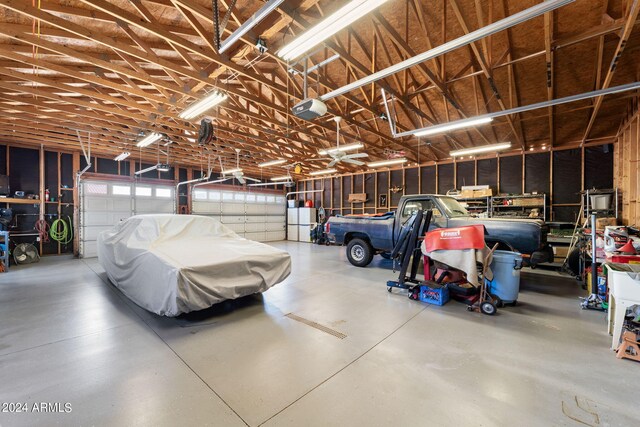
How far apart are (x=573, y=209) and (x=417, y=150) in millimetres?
5496

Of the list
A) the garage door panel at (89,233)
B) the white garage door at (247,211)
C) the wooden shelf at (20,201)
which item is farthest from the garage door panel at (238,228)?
the wooden shelf at (20,201)

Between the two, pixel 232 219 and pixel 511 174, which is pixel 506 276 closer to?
pixel 511 174

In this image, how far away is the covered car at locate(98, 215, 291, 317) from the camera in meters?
2.87

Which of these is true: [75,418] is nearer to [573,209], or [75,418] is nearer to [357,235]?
Result: [357,235]

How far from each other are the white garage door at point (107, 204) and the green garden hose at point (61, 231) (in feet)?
2.93

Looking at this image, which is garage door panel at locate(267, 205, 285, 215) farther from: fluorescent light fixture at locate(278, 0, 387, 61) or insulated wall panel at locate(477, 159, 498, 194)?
fluorescent light fixture at locate(278, 0, 387, 61)

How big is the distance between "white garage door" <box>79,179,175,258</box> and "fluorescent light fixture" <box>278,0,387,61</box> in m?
9.44

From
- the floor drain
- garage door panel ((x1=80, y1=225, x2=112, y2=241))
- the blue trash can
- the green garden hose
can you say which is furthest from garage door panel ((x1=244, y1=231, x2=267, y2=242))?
the blue trash can

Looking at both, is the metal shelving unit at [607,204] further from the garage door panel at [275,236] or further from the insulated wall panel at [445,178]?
the garage door panel at [275,236]

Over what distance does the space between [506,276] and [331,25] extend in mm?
4239

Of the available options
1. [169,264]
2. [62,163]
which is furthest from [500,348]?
[62,163]

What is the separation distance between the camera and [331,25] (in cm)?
262

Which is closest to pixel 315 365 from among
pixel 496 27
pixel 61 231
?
pixel 496 27

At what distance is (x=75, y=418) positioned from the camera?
1658mm
